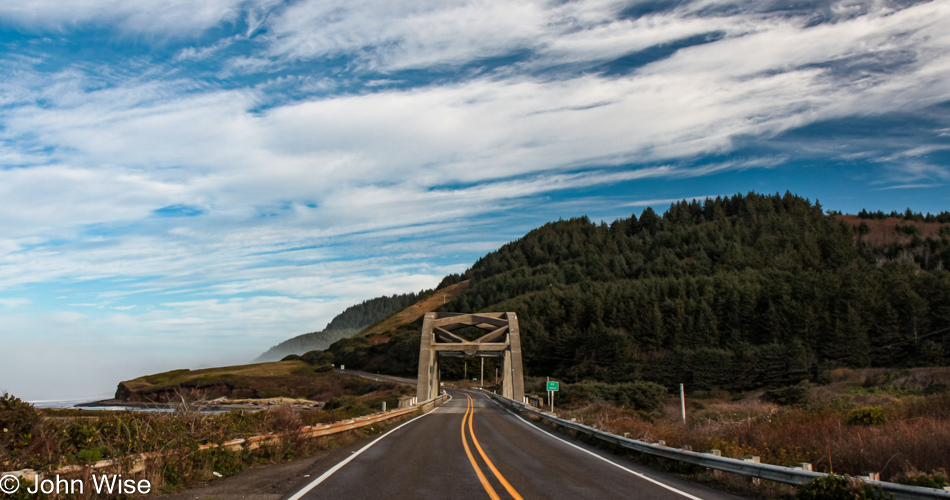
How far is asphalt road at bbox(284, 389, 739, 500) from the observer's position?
7.78 m

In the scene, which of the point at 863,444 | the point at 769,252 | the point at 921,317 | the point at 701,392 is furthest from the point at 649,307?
the point at 863,444

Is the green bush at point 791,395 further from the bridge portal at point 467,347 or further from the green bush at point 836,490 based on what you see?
the green bush at point 836,490

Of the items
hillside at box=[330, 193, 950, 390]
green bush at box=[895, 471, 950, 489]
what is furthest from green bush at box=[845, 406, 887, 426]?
hillside at box=[330, 193, 950, 390]

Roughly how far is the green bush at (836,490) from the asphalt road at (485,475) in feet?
3.96

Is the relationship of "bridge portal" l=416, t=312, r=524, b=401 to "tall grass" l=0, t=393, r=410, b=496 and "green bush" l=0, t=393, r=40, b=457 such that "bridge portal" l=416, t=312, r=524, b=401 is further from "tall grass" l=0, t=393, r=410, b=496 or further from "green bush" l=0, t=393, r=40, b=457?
"green bush" l=0, t=393, r=40, b=457

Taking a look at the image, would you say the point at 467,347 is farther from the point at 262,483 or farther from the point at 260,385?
the point at 262,483

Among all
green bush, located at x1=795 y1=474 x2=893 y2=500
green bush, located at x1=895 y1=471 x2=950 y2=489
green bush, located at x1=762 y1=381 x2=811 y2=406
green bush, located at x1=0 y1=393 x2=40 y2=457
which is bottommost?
green bush, located at x1=762 y1=381 x2=811 y2=406

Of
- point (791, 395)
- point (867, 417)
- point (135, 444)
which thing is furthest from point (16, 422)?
point (791, 395)

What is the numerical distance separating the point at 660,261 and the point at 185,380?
390 feet

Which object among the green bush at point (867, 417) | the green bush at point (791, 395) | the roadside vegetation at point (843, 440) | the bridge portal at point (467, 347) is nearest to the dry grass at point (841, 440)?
the roadside vegetation at point (843, 440)

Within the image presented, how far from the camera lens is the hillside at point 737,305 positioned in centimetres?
8000

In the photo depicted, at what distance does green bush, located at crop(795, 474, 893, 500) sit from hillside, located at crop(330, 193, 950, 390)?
7888cm

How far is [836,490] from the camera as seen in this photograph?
636 cm

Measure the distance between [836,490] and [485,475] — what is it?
5.23 metres
